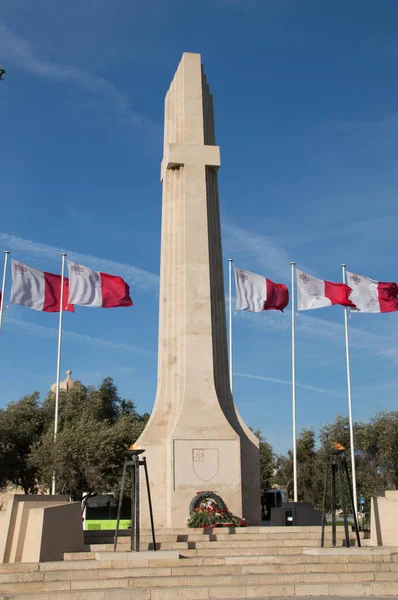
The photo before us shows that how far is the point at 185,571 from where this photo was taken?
12594 mm

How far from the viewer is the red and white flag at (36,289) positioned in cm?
2711

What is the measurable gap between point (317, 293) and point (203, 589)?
18852 millimetres

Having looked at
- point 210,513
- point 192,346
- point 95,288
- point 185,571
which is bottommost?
point 185,571

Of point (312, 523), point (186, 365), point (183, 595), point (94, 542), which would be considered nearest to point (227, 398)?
point (186, 365)

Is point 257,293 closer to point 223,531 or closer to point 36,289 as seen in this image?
point 36,289

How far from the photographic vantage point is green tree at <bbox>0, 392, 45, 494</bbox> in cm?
3850

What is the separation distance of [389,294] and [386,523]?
13.9 metres

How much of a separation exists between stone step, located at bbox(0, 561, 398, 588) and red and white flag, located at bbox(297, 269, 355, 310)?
16.2 m

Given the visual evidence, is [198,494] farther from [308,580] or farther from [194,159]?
[194,159]

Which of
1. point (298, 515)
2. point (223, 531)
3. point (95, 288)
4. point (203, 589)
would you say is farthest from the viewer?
point (95, 288)

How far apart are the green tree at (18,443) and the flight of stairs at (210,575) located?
24728 millimetres

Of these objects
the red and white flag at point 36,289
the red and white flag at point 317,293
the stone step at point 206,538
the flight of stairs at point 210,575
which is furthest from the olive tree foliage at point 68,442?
the flight of stairs at point 210,575

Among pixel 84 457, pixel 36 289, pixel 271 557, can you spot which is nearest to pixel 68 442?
pixel 84 457

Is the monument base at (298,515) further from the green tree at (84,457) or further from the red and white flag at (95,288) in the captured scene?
the green tree at (84,457)
